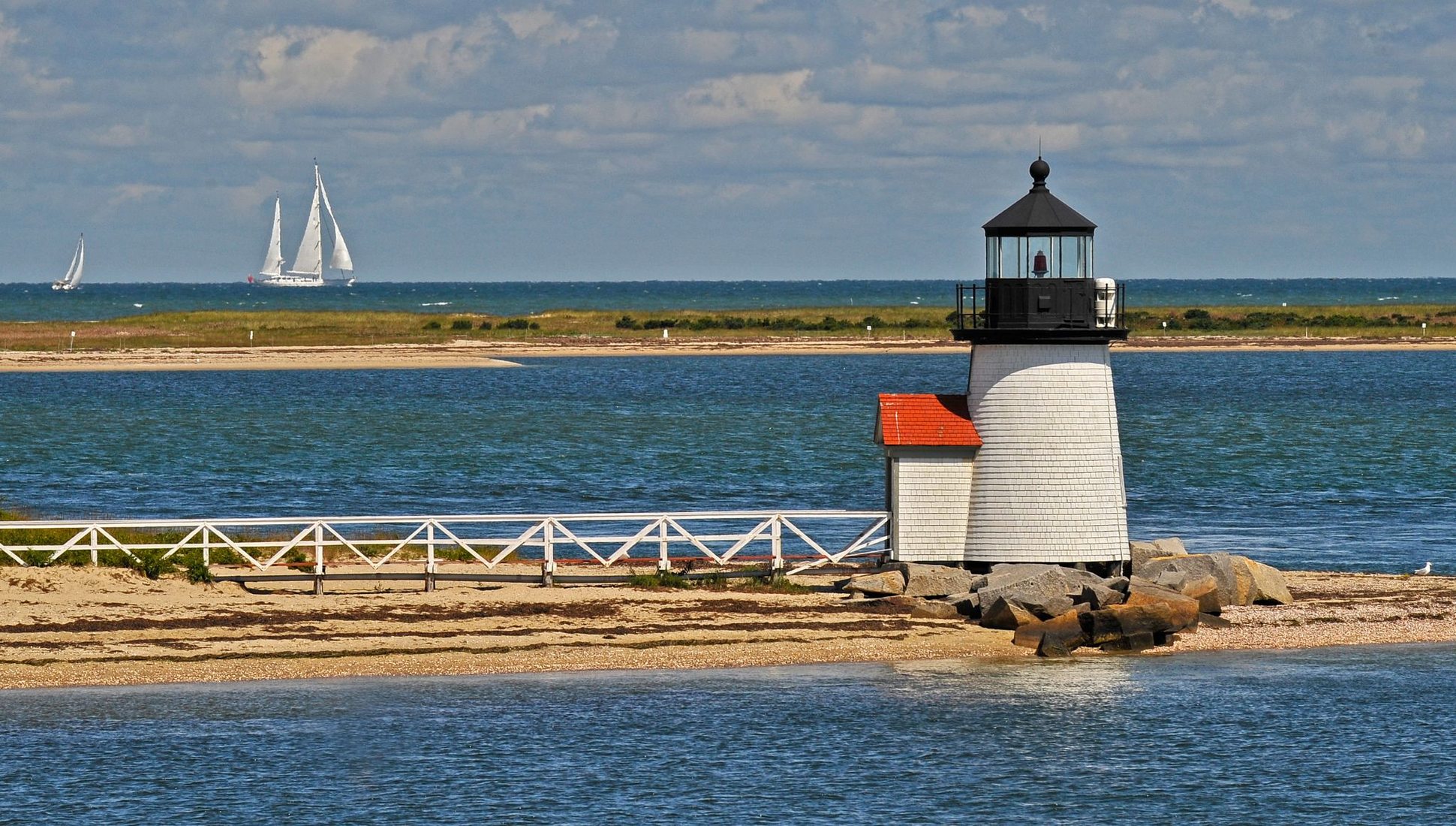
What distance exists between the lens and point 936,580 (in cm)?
2666

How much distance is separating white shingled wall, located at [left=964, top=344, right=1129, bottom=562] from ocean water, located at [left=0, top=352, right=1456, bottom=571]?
7.28m

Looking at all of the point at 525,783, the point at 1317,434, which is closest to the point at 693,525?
the point at 525,783

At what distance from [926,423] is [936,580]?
225 centimetres

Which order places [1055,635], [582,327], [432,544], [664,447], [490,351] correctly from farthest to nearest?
[582,327] < [490,351] < [664,447] < [432,544] < [1055,635]

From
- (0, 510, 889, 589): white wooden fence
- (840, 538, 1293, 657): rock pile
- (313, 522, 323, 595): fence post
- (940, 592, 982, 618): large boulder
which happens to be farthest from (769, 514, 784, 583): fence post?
(313, 522, 323, 595): fence post

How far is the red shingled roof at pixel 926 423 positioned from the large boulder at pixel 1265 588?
4.57 meters

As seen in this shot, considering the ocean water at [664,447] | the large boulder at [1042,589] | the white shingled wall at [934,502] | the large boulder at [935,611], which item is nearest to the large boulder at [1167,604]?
the large boulder at [1042,589]

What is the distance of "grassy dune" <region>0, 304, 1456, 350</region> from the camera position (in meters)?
118

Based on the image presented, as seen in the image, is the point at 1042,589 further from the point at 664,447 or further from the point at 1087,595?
the point at 664,447

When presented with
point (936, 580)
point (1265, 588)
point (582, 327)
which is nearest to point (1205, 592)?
point (1265, 588)

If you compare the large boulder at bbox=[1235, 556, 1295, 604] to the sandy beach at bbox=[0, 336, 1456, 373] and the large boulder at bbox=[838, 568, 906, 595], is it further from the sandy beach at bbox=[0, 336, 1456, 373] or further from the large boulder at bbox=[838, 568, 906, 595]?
the sandy beach at bbox=[0, 336, 1456, 373]

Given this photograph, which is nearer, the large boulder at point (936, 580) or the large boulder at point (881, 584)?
the large boulder at point (936, 580)

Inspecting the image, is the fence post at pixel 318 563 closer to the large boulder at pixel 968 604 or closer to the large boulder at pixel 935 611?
→ the large boulder at pixel 935 611

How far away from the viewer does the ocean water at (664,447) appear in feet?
130
